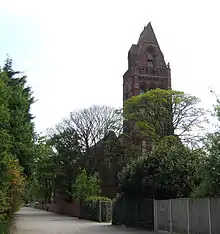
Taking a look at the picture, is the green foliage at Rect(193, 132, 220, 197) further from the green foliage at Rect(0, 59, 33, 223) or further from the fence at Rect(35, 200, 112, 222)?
the fence at Rect(35, 200, 112, 222)

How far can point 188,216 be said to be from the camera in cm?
1727

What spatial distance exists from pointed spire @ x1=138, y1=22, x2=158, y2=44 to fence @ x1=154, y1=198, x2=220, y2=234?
1735 inches

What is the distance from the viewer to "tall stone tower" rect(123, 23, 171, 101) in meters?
58.9

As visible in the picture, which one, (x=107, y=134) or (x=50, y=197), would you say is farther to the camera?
(x=50, y=197)

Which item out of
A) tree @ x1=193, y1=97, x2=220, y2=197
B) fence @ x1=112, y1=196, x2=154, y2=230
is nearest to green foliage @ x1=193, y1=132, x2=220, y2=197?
tree @ x1=193, y1=97, x2=220, y2=197

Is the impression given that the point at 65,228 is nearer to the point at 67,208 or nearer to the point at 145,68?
the point at 67,208

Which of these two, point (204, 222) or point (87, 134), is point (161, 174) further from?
point (87, 134)

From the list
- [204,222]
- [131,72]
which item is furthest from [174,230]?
[131,72]

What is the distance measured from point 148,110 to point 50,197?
3329 centimetres

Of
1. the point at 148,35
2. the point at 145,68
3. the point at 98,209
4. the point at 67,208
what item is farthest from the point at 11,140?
the point at 148,35

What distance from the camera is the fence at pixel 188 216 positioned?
591 inches

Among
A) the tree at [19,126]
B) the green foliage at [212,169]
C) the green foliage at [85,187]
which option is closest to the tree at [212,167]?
the green foliage at [212,169]

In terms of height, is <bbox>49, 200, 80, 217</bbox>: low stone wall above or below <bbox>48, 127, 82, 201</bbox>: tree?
below

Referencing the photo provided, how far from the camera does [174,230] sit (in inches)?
744
